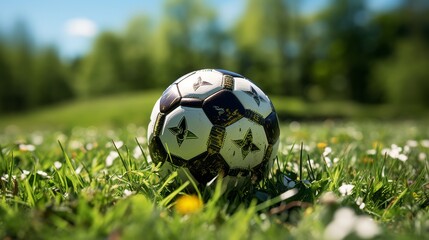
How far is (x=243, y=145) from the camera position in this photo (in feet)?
9.33

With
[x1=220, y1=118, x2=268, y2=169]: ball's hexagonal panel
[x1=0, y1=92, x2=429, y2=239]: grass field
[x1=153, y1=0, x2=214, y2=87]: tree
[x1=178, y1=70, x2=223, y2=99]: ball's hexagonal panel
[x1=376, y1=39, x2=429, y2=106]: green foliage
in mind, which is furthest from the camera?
[x1=153, y1=0, x2=214, y2=87]: tree

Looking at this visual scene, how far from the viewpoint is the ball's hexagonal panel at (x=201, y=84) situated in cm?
294

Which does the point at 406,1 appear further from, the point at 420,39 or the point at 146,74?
the point at 146,74

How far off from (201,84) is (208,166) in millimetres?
576

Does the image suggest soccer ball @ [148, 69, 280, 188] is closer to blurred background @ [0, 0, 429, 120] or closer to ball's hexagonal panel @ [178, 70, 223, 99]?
ball's hexagonal panel @ [178, 70, 223, 99]

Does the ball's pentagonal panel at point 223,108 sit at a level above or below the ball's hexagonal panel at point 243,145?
above

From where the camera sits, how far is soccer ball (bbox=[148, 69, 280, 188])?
2.81m

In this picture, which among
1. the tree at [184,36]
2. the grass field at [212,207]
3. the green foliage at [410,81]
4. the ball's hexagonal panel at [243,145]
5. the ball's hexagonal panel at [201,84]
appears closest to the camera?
the grass field at [212,207]

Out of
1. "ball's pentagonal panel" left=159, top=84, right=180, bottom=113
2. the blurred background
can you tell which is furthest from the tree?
"ball's pentagonal panel" left=159, top=84, right=180, bottom=113

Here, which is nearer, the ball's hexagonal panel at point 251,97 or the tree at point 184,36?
the ball's hexagonal panel at point 251,97

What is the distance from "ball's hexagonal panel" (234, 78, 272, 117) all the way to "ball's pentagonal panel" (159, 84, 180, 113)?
1.35 ft

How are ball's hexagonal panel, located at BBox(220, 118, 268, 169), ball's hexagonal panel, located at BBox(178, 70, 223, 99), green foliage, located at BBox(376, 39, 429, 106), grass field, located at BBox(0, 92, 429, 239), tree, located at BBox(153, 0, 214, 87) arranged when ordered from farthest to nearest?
tree, located at BBox(153, 0, 214, 87)
green foliage, located at BBox(376, 39, 429, 106)
ball's hexagonal panel, located at BBox(178, 70, 223, 99)
ball's hexagonal panel, located at BBox(220, 118, 268, 169)
grass field, located at BBox(0, 92, 429, 239)

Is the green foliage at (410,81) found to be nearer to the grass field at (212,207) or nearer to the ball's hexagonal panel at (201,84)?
the grass field at (212,207)

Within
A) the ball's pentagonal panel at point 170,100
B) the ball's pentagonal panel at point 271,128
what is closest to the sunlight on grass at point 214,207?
the ball's pentagonal panel at point 271,128
